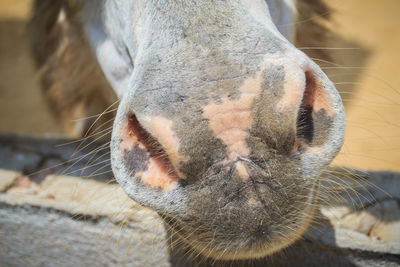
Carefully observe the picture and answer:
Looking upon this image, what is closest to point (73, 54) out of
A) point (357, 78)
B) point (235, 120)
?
point (235, 120)

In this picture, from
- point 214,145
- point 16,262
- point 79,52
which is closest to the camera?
point 214,145

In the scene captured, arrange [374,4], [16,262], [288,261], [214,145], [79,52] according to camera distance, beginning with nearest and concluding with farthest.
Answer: [214,145] → [288,261] → [16,262] → [79,52] → [374,4]

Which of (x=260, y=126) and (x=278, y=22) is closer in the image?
(x=260, y=126)

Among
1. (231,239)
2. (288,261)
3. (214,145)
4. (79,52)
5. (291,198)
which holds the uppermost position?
(214,145)

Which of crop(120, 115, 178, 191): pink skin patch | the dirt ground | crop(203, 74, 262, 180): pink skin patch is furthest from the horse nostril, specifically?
the dirt ground

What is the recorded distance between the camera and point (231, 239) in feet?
3.80

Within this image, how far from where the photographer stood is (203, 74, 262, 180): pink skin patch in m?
1.07

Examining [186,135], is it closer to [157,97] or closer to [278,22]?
[157,97]

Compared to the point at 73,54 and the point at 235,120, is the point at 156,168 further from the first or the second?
the point at 73,54

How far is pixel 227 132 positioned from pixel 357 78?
2963mm

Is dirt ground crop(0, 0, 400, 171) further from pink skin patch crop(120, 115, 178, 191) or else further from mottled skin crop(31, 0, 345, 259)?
pink skin patch crop(120, 115, 178, 191)

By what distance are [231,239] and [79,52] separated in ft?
6.10

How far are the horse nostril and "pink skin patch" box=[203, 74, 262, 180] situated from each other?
15 centimetres

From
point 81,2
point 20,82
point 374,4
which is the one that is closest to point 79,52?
point 81,2
